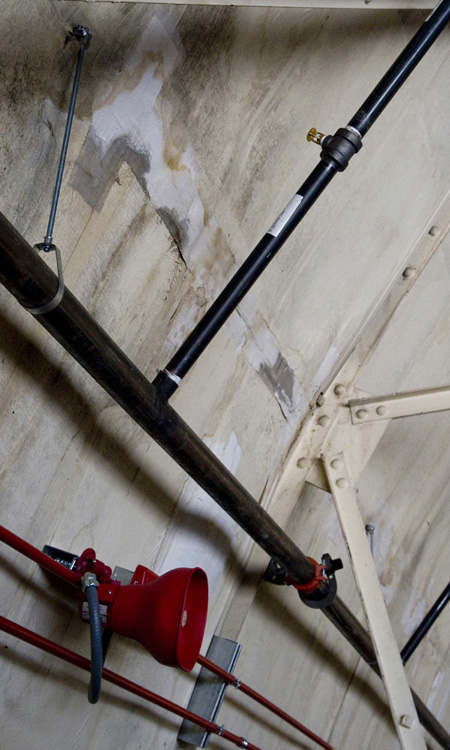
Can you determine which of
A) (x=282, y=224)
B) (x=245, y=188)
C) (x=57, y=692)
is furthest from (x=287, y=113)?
(x=57, y=692)

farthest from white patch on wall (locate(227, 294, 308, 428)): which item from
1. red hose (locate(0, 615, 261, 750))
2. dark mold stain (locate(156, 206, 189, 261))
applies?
red hose (locate(0, 615, 261, 750))

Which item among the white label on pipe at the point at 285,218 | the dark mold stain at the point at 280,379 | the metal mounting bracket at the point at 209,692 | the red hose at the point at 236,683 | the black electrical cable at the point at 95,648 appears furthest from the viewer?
the dark mold stain at the point at 280,379

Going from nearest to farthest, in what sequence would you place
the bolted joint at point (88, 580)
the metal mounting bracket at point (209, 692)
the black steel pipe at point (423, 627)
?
the bolted joint at point (88, 580) → the metal mounting bracket at point (209, 692) → the black steel pipe at point (423, 627)

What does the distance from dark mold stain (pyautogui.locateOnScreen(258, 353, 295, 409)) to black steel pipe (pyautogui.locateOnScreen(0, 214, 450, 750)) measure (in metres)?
0.63

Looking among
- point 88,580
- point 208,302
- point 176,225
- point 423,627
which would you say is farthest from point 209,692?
point 423,627

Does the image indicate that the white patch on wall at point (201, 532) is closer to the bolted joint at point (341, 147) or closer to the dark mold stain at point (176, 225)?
the dark mold stain at point (176, 225)

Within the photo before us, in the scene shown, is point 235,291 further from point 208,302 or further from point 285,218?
point 208,302

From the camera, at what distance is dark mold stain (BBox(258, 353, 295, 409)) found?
8.48ft

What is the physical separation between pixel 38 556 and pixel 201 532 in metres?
0.98

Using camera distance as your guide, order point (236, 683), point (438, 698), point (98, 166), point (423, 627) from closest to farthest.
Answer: point (98, 166) → point (236, 683) → point (423, 627) → point (438, 698)

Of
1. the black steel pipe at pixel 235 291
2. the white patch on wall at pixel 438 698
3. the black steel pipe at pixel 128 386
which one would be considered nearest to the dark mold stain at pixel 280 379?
the black steel pipe at pixel 128 386

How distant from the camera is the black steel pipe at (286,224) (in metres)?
1.63

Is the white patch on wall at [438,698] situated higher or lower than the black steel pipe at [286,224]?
lower

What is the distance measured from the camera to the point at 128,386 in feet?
4.80
